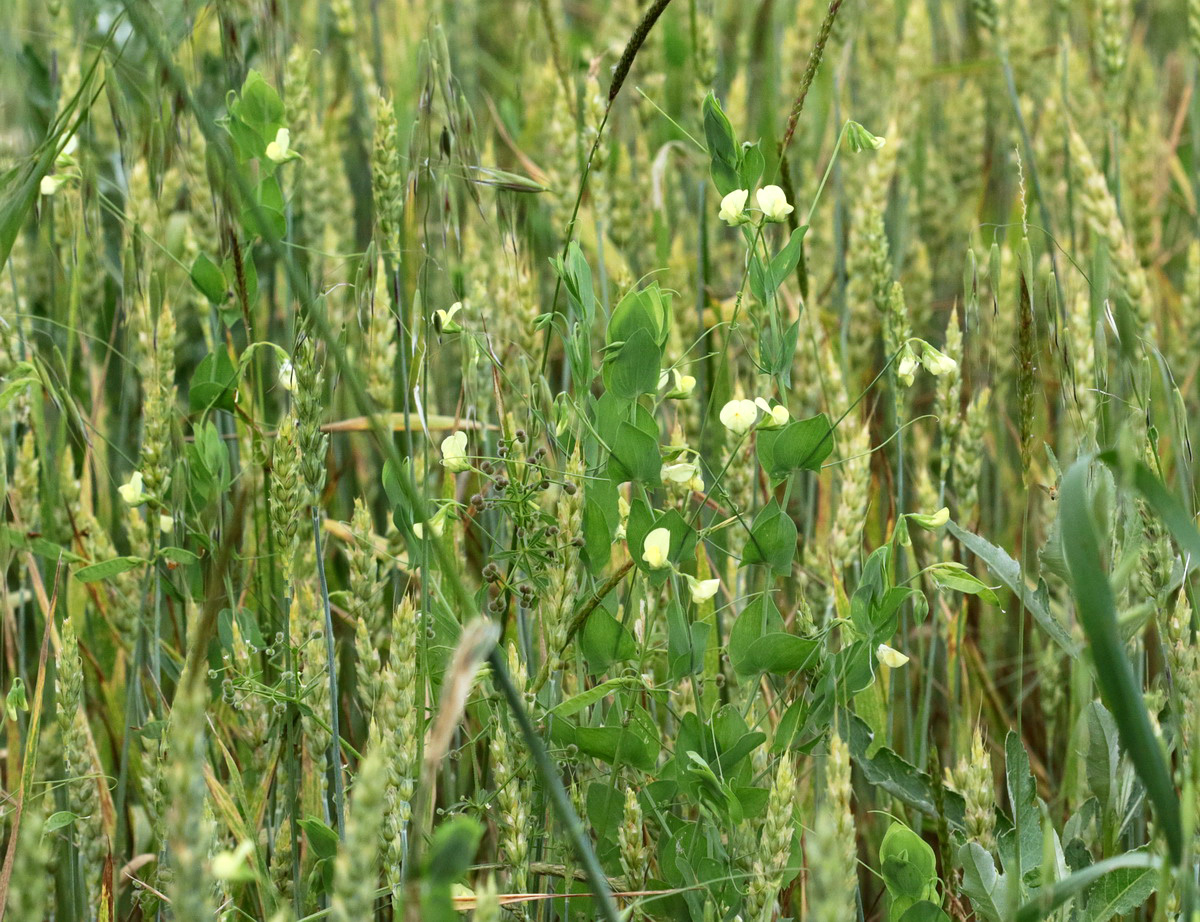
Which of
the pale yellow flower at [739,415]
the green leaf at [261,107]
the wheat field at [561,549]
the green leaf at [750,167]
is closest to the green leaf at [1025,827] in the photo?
the wheat field at [561,549]

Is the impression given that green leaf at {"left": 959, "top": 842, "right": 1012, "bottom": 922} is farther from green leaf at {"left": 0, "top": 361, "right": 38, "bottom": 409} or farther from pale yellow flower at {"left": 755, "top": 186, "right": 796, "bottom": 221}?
green leaf at {"left": 0, "top": 361, "right": 38, "bottom": 409}

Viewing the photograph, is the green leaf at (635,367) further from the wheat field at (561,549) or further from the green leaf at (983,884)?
the green leaf at (983,884)

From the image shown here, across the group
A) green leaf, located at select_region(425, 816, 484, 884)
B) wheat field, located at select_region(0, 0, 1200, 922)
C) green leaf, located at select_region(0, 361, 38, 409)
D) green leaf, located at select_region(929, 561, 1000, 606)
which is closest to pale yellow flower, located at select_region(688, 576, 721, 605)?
wheat field, located at select_region(0, 0, 1200, 922)

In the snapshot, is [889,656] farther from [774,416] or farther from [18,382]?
[18,382]

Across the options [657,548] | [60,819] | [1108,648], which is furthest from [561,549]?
[60,819]

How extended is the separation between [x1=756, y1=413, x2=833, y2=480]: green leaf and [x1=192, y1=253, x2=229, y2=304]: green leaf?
17.3 inches

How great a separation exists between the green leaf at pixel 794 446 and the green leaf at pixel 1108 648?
7.4 inches

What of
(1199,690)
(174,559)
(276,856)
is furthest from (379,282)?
(1199,690)

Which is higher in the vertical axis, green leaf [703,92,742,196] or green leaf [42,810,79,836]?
green leaf [703,92,742,196]

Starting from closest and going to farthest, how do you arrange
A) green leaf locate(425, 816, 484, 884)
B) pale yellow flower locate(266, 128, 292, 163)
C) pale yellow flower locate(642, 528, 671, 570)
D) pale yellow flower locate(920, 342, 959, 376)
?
green leaf locate(425, 816, 484, 884) < pale yellow flower locate(642, 528, 671, 570) < pale yellow flower locate(920, 342, 959, 376) < pale yellow flower locate(266, 128, 292, 163)

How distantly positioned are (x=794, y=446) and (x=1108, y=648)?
0.77 feet

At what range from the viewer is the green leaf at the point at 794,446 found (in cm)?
63

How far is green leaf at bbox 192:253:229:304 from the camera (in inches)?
33.7

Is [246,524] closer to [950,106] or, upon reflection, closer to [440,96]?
[440,96]
